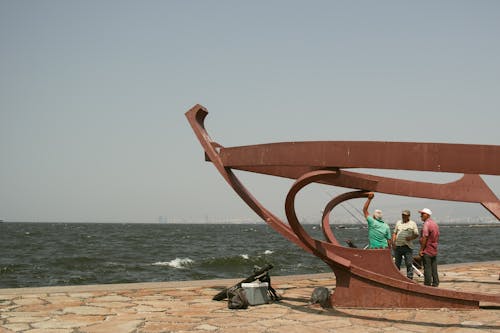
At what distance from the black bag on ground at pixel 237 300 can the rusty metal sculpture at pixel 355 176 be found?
36.6 inches

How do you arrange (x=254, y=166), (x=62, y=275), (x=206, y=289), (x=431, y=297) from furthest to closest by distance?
1. (x=62, y=275)
2. (x=206, y=289)
3. (x=254, y=166)
4. (x=431, y=297)

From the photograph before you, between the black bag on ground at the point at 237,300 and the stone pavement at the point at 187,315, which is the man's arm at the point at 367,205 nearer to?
the stone pavement at the point at 187,315

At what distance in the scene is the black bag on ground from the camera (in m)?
6.81

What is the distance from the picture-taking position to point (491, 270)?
12.0 metres

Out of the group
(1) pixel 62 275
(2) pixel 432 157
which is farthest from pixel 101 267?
(2) pixel 432 157

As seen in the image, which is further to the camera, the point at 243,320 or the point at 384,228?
the point at 384,228

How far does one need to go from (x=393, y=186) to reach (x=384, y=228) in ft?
2.28

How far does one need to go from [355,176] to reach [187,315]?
3224mm

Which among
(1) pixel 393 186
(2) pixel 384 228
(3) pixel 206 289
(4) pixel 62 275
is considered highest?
(1) pixel 393 186

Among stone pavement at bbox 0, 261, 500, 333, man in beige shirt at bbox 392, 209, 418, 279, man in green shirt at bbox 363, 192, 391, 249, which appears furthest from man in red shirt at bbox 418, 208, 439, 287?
stone pavement at bbox 0, 261, 500, 333

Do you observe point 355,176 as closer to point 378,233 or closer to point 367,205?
point 367,205

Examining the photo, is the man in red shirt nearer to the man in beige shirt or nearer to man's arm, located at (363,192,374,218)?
the man in beige shirt

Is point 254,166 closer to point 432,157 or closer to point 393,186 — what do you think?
point 432,157

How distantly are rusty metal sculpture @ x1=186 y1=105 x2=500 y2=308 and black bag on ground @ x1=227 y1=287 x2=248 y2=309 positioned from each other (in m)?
0.93
